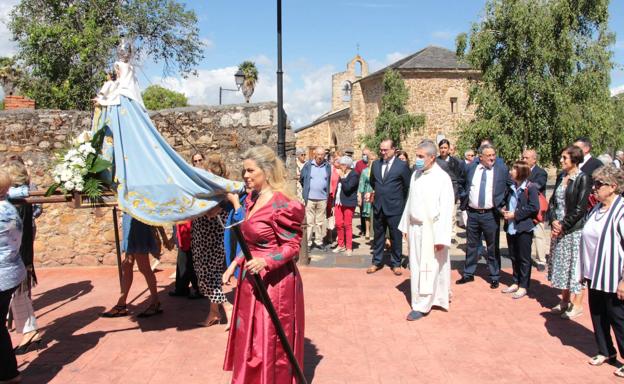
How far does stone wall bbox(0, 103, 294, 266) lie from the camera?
8383 millimetres

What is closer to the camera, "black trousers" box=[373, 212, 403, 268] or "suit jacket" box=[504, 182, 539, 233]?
"suit jacket" box=[504, 182, 539, 233]

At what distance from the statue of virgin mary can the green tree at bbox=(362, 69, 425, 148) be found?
2876 centimetres

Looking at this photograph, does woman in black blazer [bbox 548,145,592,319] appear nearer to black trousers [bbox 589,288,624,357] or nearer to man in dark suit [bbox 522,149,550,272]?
black trousers [bbox 589,288,624,357]

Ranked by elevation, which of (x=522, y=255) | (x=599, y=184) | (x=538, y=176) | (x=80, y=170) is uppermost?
(x=80, y=170)

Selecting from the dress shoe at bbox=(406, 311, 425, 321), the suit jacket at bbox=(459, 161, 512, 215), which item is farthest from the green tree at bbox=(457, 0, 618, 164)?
the dress shoe at bbox=(406, 311, 425, 321)

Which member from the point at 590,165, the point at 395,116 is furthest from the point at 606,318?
the point at 395,116

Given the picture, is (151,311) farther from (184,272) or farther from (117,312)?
(184,272)

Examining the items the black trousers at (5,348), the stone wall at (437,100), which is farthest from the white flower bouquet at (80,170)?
the stone wall at (437,100)

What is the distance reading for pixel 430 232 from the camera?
20.3 feet

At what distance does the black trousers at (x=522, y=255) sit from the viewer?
6805mm

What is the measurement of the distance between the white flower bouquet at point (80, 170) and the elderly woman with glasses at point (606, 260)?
4.50 m

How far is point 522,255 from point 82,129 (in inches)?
280

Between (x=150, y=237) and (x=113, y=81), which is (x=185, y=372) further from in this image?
(x=113, y=81)

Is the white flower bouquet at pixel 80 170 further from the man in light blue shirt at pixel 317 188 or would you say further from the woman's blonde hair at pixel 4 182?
the man in light blue shirt at pixel 317 188
